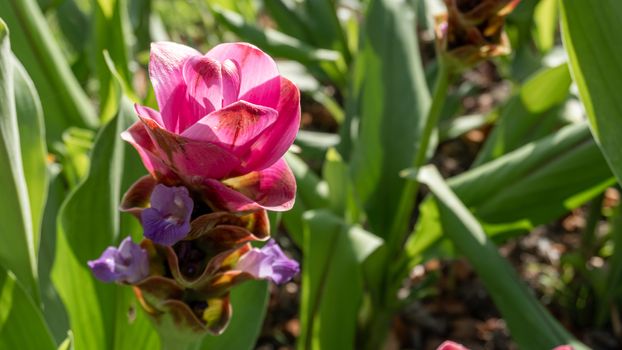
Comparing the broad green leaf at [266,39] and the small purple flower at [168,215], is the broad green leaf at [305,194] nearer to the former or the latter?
the broad green leaf at [266,39]

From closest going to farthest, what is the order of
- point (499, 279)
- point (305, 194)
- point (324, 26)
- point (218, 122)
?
point (218, 122)
point (499, 279)
point (305, 194)
point (324, 26)

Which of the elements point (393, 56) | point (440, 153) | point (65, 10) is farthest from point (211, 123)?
point (440, 153)

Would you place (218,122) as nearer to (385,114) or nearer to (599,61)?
(599,61)

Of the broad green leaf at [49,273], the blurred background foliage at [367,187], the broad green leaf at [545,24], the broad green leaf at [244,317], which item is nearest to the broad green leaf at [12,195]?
the blurred background foliage at [367,187]

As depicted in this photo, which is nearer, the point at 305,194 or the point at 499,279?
the point at 499,279

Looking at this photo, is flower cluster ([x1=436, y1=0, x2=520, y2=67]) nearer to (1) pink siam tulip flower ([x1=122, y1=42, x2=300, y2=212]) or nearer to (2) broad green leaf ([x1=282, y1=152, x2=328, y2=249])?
(2) broad green leaf ([x1=282, y1=152, x2=328, y2=249])

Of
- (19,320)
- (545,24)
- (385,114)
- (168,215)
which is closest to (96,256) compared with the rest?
(19,320)
